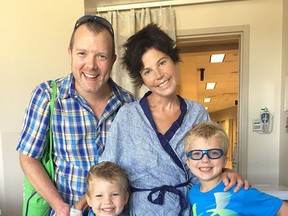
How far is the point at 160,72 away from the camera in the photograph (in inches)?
39.2

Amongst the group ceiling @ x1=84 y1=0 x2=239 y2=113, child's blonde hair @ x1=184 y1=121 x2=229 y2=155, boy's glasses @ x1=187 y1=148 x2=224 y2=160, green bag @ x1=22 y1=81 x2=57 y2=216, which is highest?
ceiling @ x1=84 y1=0 x2=239 y2=113

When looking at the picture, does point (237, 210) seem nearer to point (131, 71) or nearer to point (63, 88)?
point (131, 71)

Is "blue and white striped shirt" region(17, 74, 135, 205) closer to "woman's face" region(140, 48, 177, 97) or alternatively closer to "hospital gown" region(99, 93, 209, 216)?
"hospital gown" region(99, 93, 209, 216)

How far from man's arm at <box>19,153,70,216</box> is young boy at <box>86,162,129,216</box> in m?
0.14

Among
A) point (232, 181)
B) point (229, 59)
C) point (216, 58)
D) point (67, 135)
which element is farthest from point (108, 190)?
point (229, 59)

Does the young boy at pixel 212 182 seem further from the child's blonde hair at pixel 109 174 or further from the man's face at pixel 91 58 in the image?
the man's face at pixel 91 58

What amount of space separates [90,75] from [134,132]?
27cm

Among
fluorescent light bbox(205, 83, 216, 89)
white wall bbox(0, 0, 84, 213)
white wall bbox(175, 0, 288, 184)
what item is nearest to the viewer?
white wall bbox(0, 0, 84, 213)

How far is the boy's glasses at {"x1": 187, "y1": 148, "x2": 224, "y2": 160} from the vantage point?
918mm

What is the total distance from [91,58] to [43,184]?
0.48 meters

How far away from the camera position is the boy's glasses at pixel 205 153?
92cm

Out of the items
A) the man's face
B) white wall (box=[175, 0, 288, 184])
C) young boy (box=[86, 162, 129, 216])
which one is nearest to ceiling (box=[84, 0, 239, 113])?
white wall (box=[175, 0, 288, 184])

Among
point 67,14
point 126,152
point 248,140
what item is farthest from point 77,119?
point 248,140

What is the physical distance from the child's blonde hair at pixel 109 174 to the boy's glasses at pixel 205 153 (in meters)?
0.23
